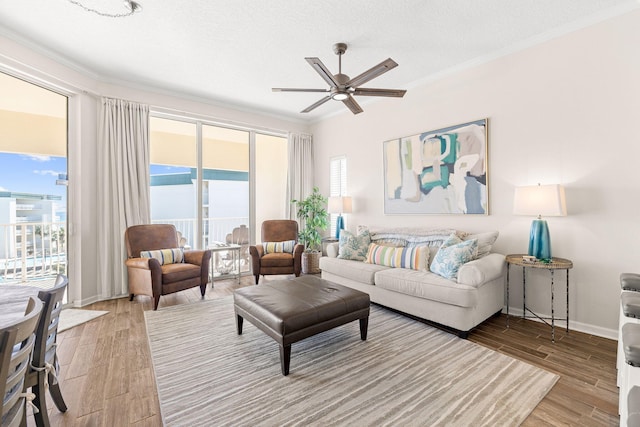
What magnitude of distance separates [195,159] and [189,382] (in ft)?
12.3

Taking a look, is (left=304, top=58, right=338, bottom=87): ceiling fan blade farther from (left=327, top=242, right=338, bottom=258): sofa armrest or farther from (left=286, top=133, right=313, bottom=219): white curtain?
(left=286, top=133, right=313, bottom=219): white curtain

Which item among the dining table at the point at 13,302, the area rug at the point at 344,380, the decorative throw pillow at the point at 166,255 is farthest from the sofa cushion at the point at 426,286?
the dining table at the point at 13,302

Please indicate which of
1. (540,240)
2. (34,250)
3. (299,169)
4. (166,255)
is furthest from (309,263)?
(34,250)

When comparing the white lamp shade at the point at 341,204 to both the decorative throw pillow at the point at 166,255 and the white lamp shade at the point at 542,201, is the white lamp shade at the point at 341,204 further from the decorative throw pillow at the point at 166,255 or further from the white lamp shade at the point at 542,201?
the white lamp shade at the point at 542,201

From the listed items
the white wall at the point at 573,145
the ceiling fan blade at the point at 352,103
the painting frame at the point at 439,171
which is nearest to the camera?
the white wall at the point at 573,145

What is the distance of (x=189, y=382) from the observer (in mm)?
2082

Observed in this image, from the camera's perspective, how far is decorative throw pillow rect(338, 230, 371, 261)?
4098 millimetres

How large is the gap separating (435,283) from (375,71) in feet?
6.89

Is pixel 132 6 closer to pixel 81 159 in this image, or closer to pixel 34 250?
pixel 81 159

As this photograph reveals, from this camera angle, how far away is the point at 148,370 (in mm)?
2244

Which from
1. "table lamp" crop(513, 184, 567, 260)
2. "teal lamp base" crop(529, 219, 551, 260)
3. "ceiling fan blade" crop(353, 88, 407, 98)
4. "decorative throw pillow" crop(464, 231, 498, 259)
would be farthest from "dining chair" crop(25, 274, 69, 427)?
"teal lamp base" crop(529, 219, 551, 260)

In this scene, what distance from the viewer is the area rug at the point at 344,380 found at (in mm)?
1731

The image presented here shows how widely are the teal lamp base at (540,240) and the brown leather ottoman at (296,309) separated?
1786 millimetres

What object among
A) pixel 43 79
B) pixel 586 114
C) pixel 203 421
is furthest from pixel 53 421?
pixel 586 114
